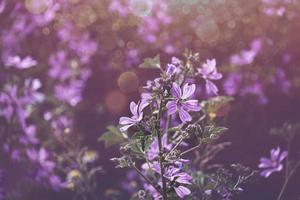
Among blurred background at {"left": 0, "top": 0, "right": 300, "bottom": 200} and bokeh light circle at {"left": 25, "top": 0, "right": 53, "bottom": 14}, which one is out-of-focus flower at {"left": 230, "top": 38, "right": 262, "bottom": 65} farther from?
bokeh light circle at {"left": 25, "top": 0, "right": 53, "bottom": 14}

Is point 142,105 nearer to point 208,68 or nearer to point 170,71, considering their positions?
point 170,71

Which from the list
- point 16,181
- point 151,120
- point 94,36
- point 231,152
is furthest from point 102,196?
point 151,120

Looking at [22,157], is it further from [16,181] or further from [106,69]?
[106,69]

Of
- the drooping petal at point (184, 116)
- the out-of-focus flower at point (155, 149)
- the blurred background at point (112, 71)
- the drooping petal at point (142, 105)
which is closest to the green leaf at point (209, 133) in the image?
the drooping petal at point (184, 116)

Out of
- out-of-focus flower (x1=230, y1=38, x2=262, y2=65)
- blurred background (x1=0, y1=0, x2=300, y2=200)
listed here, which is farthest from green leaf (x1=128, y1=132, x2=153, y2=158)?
out-of-focus flower (x1=230, y1=38, x2=262, y2=65)

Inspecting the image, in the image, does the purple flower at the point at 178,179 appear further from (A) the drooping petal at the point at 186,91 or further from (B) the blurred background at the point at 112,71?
(B) the blurred background at the point at 112,71
